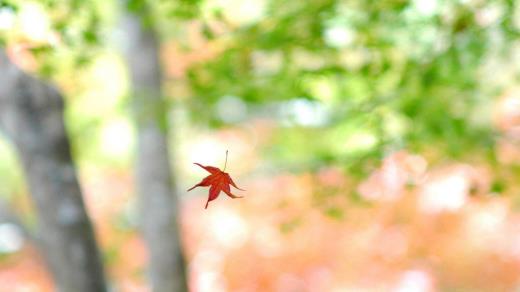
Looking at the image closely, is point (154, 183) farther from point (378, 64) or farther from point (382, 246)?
point (378, 64)

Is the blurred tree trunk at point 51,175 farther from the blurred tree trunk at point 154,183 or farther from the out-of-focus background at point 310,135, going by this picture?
the blurred tree trunk at point 154,183

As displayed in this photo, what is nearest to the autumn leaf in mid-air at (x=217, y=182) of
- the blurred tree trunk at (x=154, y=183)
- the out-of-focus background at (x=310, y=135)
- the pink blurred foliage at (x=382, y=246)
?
the out-of-focus background at (x=310, y=135)

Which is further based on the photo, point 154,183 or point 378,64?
point 154,183

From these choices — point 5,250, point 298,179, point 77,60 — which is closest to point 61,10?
point 77,60

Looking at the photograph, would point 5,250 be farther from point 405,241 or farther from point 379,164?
point 379,164

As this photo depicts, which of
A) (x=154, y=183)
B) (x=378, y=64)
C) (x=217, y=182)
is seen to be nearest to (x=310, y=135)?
(x=154, y=183)

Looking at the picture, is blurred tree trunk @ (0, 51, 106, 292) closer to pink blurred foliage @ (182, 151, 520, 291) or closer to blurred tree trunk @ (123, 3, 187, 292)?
blurred tree trunk @ (123, 3, 187, 292)
